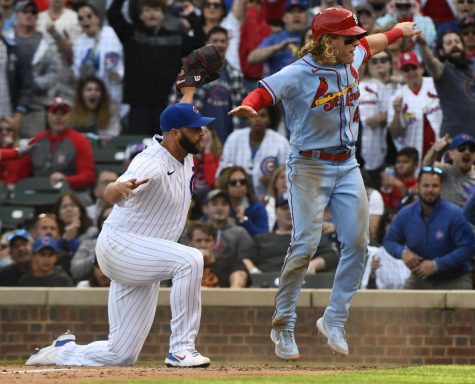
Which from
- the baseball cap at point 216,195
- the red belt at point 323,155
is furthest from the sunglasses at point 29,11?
the red belt at point 323,155

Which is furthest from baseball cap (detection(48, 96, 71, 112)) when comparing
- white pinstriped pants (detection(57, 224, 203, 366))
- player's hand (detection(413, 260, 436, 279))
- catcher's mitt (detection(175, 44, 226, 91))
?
white pinstriped pants (detection(57, 224, 203, 366))

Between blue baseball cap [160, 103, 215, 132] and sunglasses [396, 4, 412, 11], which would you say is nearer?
blue baseball cap [160, 103, 215, 132]

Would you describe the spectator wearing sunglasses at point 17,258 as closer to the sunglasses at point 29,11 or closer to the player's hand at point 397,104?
the sunglasses at point 29,11

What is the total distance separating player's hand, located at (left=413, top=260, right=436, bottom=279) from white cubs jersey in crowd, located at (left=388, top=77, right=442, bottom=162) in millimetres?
1945

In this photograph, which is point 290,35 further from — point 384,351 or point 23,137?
point 384,351

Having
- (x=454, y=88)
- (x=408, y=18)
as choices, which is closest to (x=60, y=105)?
(x=408, y=18)

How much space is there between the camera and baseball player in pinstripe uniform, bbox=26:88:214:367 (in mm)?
7895

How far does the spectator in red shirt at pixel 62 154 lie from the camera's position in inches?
531

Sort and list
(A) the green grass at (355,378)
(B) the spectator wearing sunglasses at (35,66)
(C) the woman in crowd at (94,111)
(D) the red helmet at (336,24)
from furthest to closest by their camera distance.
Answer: (B) the spectator wearing sunglasses at (35,66), (C) the woman in crowd at (94,111), (D) the red helmet at (336,24), (A) the green grass at (355,378)

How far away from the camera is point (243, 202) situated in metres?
12.5

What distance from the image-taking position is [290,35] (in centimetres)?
1398

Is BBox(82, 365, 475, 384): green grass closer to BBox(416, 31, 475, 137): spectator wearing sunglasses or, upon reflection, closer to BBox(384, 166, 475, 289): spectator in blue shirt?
BBox(384, 166, 475, 289): spectator in blue shirt

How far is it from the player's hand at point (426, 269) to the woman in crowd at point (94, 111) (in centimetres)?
422

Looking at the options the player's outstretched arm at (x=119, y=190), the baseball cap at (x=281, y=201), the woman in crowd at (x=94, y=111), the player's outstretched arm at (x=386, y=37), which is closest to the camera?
the player's outstretched arm at (x=119, y=190)
